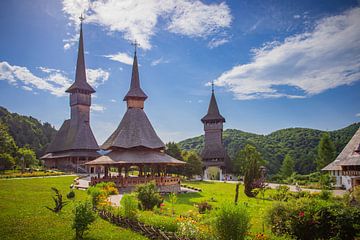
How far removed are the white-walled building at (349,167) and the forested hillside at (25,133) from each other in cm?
5683

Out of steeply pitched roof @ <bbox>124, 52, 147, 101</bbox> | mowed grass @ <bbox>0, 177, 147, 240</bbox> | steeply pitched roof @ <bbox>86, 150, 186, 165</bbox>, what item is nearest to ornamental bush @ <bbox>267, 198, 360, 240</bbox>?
mowed grass @ <bbox>0, 177, 147, 240</bbox>

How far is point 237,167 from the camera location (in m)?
50.1

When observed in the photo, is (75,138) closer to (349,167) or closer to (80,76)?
(80,76)

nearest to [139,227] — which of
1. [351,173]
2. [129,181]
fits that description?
[129,181]

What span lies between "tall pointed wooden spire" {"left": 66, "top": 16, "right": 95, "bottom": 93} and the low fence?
129ft

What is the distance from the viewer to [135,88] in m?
31.8

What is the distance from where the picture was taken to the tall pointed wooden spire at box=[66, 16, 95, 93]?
49.8 metres

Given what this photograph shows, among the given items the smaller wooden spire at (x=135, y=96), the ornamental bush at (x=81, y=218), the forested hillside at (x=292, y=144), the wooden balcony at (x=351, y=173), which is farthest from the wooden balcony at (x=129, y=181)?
the forested hillside at (x=292, y=144)

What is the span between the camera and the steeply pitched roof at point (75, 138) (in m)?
46.6

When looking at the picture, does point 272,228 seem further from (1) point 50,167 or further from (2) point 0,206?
(1) point 50,167

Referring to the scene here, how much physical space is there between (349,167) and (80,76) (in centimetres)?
3984

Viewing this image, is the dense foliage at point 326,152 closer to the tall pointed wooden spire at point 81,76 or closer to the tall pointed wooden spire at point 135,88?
the tall pointed wooden spire at point 135,88

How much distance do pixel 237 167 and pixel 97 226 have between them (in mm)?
40447

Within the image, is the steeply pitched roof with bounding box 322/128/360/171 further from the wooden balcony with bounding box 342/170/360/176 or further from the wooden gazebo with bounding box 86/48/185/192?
the wooden gazebo with bounding box 86/48/185/192
